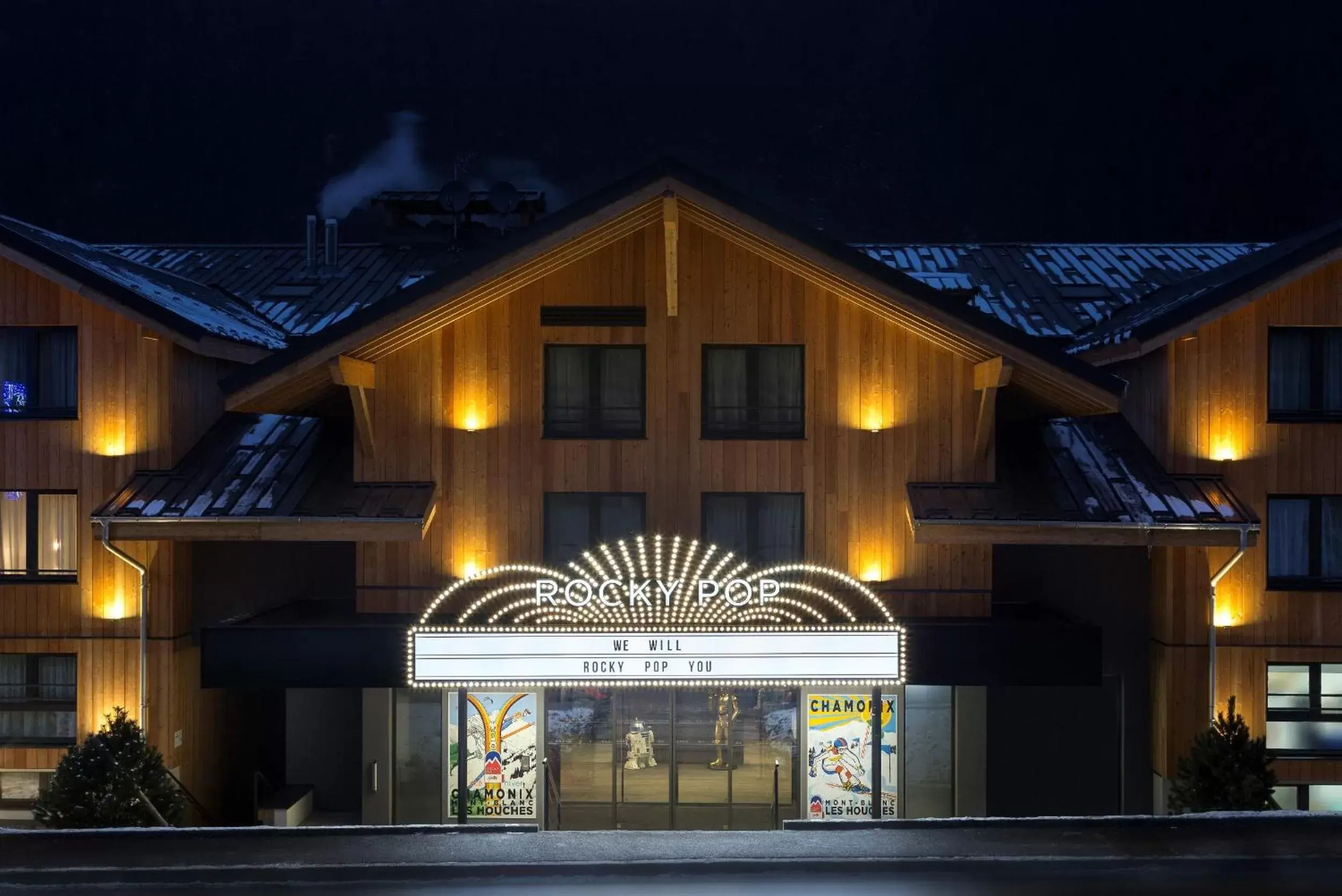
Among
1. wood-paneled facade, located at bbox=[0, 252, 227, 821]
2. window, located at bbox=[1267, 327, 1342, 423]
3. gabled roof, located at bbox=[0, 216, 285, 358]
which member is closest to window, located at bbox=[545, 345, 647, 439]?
gabled roof, located at bbox=[0, 216, 285, 358]

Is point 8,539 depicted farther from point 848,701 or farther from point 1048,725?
point 1048,725

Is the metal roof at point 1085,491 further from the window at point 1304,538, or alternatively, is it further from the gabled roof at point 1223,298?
the gabled roof at point 1223,298

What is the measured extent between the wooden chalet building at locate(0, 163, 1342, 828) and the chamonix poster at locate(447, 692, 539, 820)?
0.06 meters

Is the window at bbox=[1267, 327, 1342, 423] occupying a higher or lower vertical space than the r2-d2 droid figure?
higher

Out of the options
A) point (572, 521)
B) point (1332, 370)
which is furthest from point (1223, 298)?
point (572, 521)

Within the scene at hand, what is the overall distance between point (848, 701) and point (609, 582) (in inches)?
188

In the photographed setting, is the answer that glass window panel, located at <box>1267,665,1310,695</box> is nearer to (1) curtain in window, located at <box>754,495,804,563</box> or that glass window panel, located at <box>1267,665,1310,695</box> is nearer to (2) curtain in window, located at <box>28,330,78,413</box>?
(1) curtain in window, located at <box>754,495,804,563</box>

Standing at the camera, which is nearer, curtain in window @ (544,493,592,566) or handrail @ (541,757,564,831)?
curtain in window @ (544,493,592,566)

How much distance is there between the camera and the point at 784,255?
53.9 feet

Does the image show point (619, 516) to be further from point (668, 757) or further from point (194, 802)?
point (194, 802)

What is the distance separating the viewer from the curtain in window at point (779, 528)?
1700 cm

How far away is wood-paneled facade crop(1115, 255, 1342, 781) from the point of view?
17.3 m

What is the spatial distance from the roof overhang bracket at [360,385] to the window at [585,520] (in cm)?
293

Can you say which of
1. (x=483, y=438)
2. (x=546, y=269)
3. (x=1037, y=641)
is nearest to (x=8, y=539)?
(x=483, y=438)
